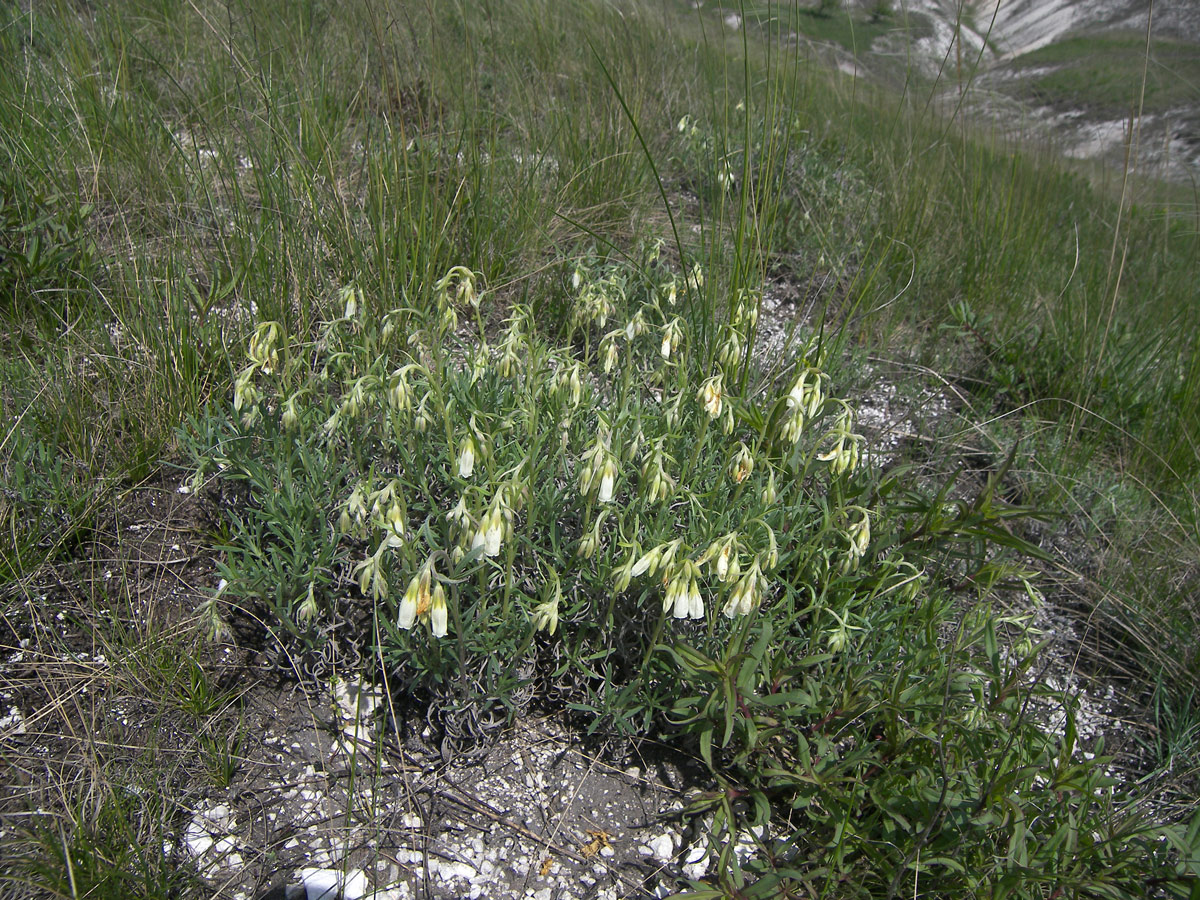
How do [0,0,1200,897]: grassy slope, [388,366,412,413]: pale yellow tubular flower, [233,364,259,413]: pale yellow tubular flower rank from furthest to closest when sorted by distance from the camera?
[0,0,1200,897]: grassy slope < [233,364,259,413]: pale yellow tubular flower < [388,366,412,413]: pale yellow tubular flower

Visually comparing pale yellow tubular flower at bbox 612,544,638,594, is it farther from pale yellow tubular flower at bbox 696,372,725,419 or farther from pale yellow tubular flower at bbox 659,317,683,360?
pale yellow tubular flower at bbox 659,317,683,360

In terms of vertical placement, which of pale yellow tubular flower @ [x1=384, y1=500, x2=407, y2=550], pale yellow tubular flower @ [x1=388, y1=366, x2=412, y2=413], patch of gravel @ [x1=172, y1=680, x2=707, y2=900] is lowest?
patch of gravel @ [x1=172, y1=680, x2=707, y2=900]

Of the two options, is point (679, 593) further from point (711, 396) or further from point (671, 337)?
point (671, 337)

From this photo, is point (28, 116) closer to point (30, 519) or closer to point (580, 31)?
point (30, 519)

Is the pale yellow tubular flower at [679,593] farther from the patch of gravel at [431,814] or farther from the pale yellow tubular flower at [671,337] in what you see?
the pale yellow tubular flower at [671,337]

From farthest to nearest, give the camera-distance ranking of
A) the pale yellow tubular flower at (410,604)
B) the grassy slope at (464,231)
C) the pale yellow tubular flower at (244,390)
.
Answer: the grassy slope at (464,231) < the pale yellow tubular flower at (244,390) < the pale yellow tubular flower at (410,604)

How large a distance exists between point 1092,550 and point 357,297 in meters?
3.09

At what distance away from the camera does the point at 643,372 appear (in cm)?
288

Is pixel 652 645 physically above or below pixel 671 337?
below

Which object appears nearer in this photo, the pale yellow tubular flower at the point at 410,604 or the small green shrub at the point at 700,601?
the pale yellow tubular flower at the point at 410,604

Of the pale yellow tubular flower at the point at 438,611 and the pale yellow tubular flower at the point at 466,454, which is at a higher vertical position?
the pale yellow tubular flower at the point at 466,454

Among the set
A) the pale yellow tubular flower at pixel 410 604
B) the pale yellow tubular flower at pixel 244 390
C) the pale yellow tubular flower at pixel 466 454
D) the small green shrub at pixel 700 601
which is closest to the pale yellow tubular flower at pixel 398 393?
the small green shrub at pixel 700 601

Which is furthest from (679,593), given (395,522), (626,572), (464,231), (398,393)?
(464,231)

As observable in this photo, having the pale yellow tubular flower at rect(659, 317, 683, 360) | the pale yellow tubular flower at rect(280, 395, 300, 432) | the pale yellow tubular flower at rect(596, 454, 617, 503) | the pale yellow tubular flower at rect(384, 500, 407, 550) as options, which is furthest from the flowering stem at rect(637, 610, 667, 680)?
the pale yellow tubular flower at rect(280, 395, 300, 432)
